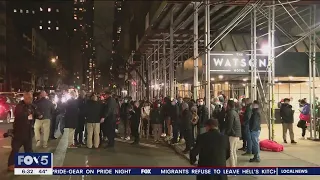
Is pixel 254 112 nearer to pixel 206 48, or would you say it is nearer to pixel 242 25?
pixel 206 48

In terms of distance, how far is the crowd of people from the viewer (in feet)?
33.2

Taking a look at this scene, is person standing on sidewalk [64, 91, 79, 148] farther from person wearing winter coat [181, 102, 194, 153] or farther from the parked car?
the parked car

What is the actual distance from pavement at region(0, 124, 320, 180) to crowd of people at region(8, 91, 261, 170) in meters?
0.48

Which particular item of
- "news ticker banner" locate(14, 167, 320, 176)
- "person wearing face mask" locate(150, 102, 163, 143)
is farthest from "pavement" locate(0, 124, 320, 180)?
"person wearing face mask" locate(150, 102, 163, 143)

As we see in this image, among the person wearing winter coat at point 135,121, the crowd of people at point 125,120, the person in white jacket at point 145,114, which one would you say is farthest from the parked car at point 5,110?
the person wearing winter coat at point 135,121

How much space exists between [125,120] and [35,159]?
10.2m

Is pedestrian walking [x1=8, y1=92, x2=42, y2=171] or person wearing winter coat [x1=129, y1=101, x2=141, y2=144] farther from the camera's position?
person wearing winter coat [x1=129, y1=101, x2=141, y2=144]

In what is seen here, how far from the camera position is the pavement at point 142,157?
31.7ft

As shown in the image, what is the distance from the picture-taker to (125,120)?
18.2 meters

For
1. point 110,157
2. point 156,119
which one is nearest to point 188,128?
point 110,157

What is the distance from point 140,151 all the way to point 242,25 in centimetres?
1156

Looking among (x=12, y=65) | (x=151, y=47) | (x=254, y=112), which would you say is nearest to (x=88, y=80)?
(x=12, y=65)

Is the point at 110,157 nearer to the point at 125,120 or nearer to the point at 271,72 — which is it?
the point at 125,120

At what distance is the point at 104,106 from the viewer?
14.9 meters
